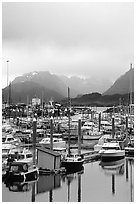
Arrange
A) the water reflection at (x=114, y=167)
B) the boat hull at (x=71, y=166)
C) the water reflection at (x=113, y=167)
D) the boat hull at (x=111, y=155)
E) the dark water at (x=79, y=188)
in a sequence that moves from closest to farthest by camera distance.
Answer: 1. the dark water at (x=79, y=188)
2. the boat hull at (x=71, y=166)
3. the water reflection at (x=113, y=167)
4. the water reflection at (x=114, y=167)
5. the boat hull at (x=111, y=155)

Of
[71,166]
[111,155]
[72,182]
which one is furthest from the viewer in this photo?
[111,155]

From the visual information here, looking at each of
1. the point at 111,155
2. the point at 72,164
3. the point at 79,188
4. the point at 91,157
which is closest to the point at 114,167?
the point at 111,155

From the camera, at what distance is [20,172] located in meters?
6.82

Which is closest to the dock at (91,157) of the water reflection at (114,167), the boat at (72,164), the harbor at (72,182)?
the harbor at (72,182)

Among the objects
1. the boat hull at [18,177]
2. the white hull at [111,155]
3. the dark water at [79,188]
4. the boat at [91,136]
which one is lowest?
the dark water at [79,188]

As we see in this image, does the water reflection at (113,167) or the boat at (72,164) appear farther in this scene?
the water reflection at (113,167)

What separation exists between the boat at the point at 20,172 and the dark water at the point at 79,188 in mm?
167

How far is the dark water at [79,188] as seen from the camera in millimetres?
5887

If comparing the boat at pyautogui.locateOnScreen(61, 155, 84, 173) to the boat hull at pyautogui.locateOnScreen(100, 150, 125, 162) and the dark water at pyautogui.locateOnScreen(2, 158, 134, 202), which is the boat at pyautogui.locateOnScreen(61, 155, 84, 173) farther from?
the boat hull at pyautogui.locateOnScreen(100, 150, 125, 162)

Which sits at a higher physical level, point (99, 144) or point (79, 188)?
point (99, 144)

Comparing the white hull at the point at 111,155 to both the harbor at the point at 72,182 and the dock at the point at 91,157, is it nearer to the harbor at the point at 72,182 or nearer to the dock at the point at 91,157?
the harbor at the point at 72,182

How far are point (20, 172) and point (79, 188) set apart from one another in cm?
121

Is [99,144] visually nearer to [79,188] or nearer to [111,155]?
[111,155]

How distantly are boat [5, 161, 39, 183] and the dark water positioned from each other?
0.17 meters
